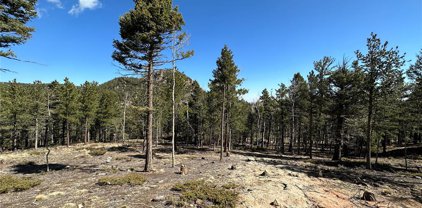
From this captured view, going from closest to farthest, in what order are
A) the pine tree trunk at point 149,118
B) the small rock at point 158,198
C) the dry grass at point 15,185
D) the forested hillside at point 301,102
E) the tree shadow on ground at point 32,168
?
the small rock at point 158,198 → the dry grass at point 15,185 → the pine tree trunk at point 149,118 → the tree shadow on ground at point 32,168 → the forested hillside at point 301,102

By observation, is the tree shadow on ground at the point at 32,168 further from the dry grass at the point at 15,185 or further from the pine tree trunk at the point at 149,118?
the pine tree trunk at the point at 149,118

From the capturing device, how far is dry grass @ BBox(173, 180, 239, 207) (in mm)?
9266

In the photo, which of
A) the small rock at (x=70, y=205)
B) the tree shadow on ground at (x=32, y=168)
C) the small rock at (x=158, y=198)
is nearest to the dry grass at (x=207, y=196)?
the small rock at (x=158, y=198)

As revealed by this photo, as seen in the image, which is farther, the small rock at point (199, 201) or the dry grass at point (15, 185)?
the dry grass at point (15, 185)

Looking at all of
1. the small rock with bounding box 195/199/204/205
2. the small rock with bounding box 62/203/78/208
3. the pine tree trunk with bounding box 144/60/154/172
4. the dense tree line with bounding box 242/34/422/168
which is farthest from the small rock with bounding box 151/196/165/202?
the dense tree line with bounding box 242/34/422/168

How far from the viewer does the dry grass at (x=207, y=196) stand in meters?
9.27

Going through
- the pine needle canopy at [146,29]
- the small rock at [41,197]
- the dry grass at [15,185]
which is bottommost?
the dry grass at [15,185]

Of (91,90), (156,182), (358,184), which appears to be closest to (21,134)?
(91,90)

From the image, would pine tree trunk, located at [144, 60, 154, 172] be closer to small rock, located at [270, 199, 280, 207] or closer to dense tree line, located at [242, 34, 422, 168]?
small rock, located at [270, 199, 280, 207]

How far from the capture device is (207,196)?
9.94m

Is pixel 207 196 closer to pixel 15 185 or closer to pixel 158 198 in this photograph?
pixel 158 198

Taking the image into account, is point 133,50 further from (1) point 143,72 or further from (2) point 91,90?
(2) point 91,90

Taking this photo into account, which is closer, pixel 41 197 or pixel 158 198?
pixel 158 198

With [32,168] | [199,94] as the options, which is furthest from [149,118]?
[199,94]
